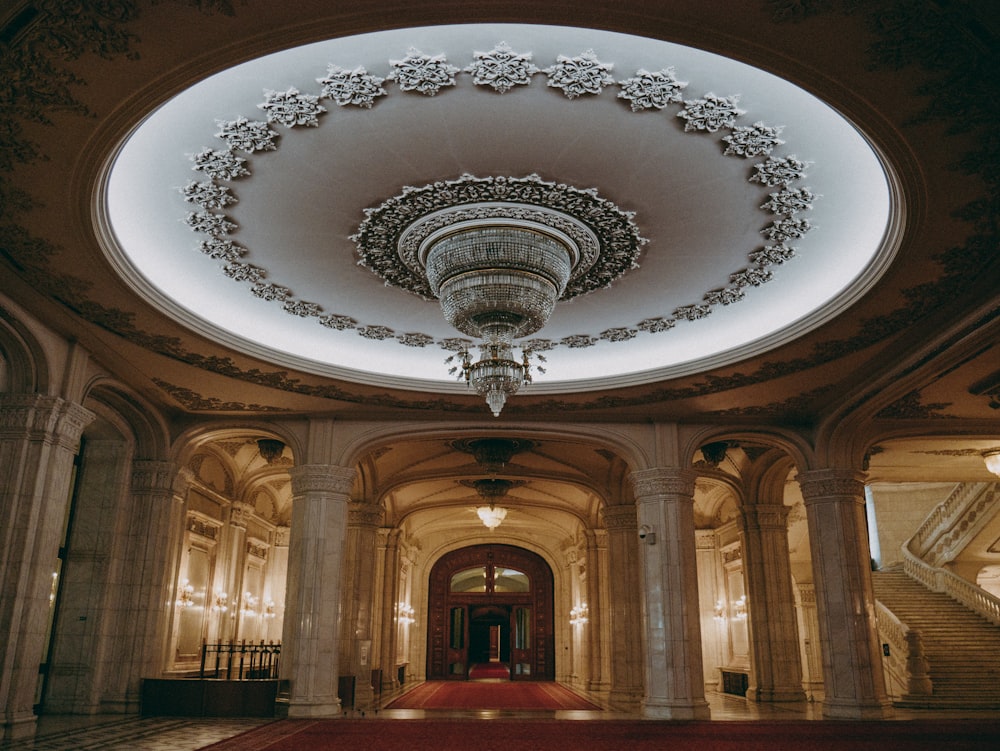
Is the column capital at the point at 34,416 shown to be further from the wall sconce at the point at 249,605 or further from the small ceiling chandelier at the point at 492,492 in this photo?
the small ceiling chandelier at the point at 492,492

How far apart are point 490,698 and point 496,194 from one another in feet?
35.7

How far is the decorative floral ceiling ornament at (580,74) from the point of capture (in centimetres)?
509

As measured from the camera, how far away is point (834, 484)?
11234 millimetres

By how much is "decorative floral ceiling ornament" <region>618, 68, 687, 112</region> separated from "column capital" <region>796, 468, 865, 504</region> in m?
7.42

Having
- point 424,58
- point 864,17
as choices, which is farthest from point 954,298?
point 424,58

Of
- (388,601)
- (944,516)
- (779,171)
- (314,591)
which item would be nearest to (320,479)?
(314,591)

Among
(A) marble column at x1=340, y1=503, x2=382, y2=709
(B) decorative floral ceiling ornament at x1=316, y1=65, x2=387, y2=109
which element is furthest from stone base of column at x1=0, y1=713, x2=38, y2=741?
(B) decorative floral ceiling ornament at x1=316, y1=65, x2=387, y2=109

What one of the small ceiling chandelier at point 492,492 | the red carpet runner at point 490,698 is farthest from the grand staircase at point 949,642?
the small ceiling chandelier at point 492,492

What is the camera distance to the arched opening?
23.1 m

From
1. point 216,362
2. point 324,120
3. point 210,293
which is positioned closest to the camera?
point 324,120

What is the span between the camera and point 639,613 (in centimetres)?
A: 1388

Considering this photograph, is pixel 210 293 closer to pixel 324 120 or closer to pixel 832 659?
pixel 324 120

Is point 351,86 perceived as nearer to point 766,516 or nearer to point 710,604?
Result: point 766,516

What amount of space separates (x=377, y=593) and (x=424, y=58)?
13.6 m
